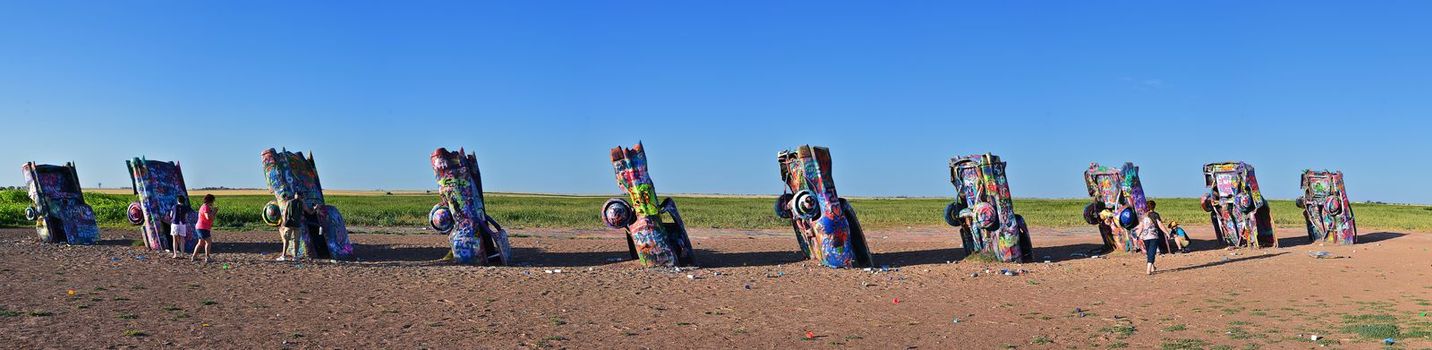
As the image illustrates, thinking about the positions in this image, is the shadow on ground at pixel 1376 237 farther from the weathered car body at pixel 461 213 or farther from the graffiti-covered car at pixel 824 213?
the weathered car body at pixel 461 213

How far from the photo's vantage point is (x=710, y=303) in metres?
13.6

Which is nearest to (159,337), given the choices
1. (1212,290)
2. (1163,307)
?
(1163,307)

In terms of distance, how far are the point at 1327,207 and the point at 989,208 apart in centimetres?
1181

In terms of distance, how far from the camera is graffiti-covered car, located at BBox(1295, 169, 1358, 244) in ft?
79.8

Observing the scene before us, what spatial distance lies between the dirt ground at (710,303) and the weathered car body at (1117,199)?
1809 mm

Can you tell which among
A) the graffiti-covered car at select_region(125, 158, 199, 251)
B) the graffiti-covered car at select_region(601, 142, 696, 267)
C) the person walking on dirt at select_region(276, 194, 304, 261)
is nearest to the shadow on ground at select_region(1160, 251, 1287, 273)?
the graffiti-covered car at select_region(601, 142, 696, 267)

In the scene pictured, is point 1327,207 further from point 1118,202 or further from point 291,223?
point 291,223

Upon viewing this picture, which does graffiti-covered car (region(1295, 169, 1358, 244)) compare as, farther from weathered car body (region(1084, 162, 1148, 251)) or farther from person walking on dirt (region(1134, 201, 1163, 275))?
person walking on dirt (region(1134, 201, 1163, 275))

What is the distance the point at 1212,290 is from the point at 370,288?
13547mm

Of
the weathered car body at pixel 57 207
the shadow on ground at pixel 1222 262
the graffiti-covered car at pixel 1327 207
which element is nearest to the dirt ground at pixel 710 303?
the shadow on ground at pixel 1222 262

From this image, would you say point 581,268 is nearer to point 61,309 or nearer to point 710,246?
point 710,246

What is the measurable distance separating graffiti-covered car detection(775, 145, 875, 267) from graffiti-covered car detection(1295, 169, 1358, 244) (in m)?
14.0

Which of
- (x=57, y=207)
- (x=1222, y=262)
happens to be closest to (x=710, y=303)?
(x=1222, y=262)

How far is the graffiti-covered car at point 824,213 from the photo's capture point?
1838cm
